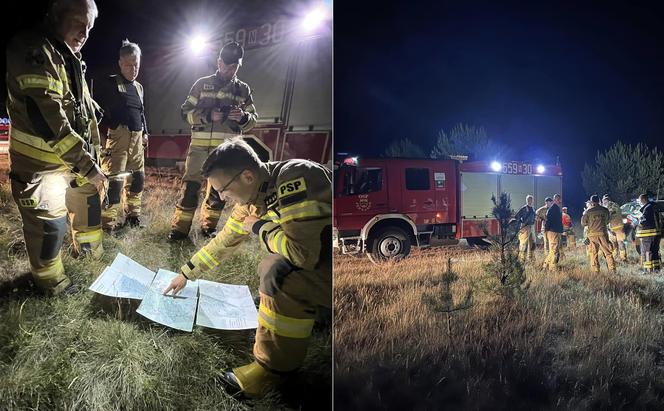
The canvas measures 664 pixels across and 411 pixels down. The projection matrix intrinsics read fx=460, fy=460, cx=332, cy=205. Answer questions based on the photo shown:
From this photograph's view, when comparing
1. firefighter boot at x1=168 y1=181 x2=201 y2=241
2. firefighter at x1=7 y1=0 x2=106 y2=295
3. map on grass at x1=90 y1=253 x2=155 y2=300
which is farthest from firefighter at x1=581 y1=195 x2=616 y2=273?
firefighter at x1=7 y1=0 x2=106 y2=295

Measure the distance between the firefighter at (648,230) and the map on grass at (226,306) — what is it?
272 centimetres

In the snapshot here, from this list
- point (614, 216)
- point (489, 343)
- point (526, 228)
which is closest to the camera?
point (489, 343)

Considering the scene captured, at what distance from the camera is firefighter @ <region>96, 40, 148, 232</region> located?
8.02ft

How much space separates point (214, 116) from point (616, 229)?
2.82 metres

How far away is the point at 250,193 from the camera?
254 cm

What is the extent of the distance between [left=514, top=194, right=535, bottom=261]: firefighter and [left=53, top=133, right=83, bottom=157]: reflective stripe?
268cm

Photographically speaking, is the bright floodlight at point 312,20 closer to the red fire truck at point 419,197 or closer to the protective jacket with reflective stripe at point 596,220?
the red fire truck at point 419,197

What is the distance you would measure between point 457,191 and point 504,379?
1264mm

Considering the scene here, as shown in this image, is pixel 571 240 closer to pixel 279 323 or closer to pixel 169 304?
pixel 279 323

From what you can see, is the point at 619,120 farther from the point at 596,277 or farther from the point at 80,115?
the point at 80,115

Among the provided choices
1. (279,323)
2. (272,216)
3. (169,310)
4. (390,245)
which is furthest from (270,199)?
(390,245)

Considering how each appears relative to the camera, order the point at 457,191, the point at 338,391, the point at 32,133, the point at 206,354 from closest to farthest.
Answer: the point at 32,133, the point at 206,354, the point at 338,391, the point at 457,191

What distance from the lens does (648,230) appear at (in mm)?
3232

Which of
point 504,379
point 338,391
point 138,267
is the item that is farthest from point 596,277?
point 138,267
